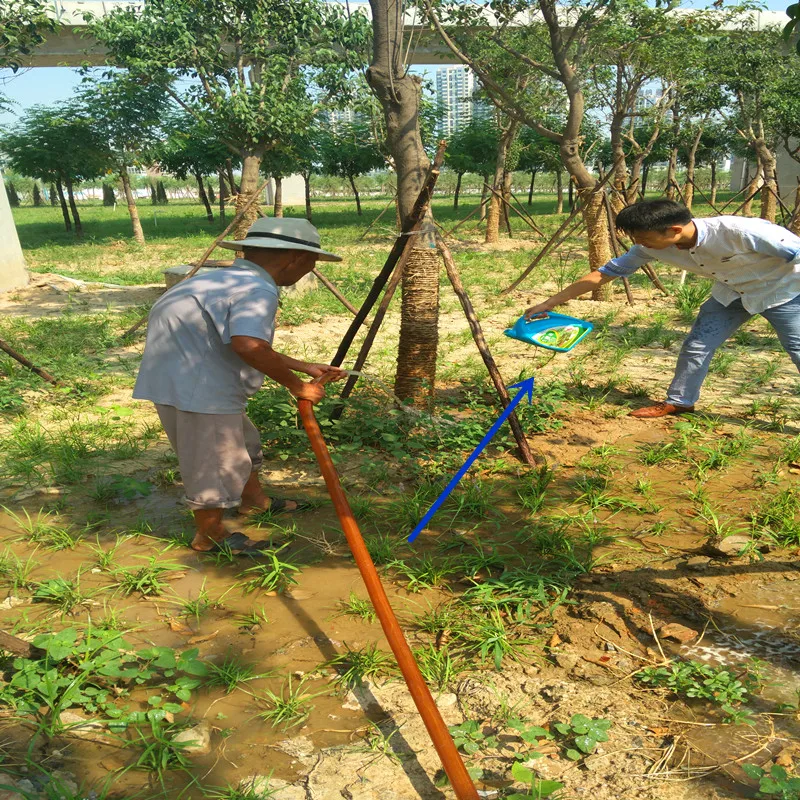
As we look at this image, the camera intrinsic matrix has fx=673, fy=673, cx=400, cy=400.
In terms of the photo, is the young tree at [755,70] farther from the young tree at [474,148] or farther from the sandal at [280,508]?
the sandal at [280,508]

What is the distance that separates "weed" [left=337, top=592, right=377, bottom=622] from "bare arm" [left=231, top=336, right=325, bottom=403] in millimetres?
787

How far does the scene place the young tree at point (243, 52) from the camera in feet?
33.8

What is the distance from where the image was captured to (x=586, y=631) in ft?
7.89

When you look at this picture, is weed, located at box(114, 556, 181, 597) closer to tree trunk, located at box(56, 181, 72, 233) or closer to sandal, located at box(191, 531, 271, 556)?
sandal, located at box(191, 531, 271, 556)

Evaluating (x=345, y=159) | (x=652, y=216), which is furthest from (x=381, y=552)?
(x=345, y=159)

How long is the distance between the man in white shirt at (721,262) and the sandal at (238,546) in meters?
1.69

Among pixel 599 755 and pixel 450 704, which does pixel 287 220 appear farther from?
pixel 599 755

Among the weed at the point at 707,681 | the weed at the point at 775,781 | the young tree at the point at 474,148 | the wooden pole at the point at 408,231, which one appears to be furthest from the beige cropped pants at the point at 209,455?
the young tree at the point at 474,148

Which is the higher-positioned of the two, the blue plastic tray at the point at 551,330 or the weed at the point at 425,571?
the blue plastic tray at the point at 551,330

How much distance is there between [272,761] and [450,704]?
557 millimetres

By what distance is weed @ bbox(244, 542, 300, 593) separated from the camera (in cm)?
273

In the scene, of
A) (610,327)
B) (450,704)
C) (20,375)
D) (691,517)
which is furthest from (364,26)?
(450,704)

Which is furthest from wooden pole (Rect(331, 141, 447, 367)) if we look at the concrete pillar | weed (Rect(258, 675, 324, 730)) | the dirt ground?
the concrete pillar

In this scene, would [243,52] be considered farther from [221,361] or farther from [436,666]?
[436,666]
